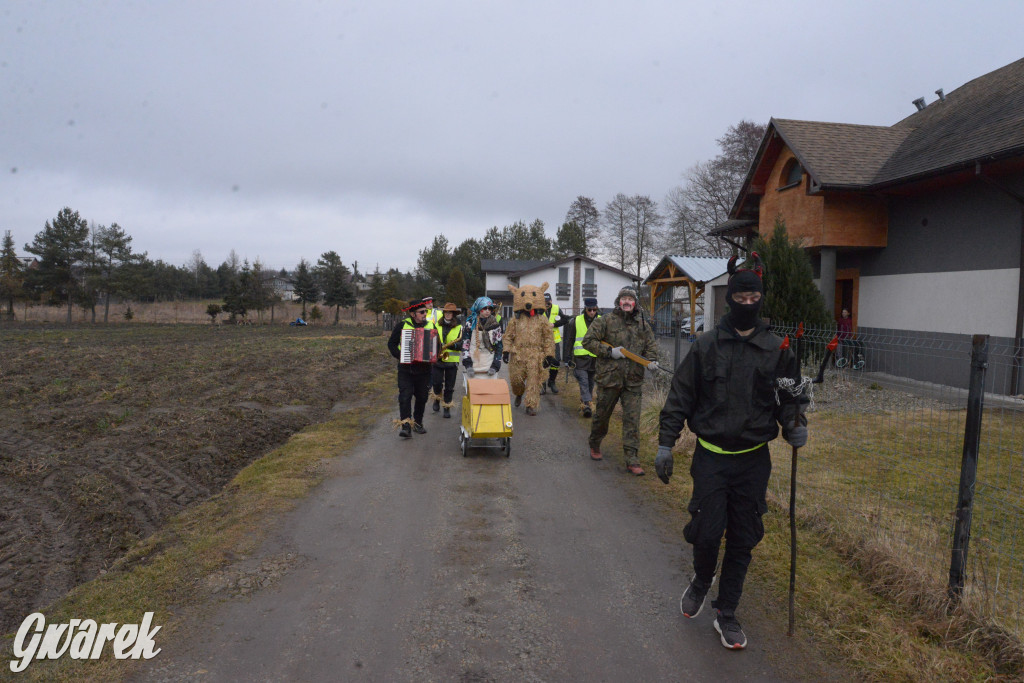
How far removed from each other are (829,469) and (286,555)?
18.0 feet

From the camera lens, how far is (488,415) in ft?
25.8

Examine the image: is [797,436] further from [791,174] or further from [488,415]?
[791,174]

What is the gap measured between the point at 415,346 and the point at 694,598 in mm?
5404

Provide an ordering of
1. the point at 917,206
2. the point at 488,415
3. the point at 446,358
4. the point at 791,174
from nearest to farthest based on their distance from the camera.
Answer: the point at 488,415 → the point at 446,358 → the point at 917,206 → the point at 791,174

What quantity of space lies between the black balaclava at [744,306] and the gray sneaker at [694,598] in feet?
5.13

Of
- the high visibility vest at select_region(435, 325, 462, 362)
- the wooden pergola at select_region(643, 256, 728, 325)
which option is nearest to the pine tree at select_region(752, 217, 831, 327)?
the high visibility vest at select_region(435, 325, 462, 362)

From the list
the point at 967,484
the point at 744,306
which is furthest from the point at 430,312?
the point at 967,484

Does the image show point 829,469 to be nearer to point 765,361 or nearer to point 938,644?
point 938,644

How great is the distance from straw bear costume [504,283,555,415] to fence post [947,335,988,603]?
6686 millimetres

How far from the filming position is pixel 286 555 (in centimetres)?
480

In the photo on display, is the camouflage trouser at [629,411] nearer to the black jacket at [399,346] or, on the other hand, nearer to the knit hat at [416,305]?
the black jacket at [399,346]

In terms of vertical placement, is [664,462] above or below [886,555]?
above

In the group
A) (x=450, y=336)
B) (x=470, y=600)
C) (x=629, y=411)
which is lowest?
(x=470, y=600)

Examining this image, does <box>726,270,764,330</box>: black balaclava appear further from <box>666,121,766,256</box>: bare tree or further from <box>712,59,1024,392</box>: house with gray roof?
<box>666,121,766,256</box>: bare tree
